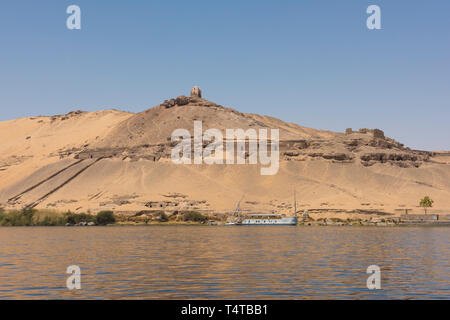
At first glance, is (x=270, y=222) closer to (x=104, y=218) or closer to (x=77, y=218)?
(x=104, y=218)

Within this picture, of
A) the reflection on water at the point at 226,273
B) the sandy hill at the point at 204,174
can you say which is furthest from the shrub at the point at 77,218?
the reflection on water at the point at 226,273

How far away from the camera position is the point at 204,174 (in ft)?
446

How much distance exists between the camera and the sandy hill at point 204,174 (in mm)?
121812

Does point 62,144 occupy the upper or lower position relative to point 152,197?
upper

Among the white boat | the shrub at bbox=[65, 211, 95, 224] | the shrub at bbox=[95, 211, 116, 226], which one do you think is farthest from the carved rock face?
the shrub at bbox=[65, 211, 95, 224]

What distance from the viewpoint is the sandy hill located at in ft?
400

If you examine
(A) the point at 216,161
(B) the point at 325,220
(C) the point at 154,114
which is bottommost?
(B) the point at 325,220

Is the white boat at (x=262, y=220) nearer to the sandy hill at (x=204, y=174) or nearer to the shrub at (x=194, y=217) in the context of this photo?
the sandy hill at (x=204, y=174)

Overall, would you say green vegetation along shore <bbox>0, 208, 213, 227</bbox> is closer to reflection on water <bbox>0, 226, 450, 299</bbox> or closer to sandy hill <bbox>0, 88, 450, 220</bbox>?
sandy hill <bbox>0, 88, 450, 220</bbox>
